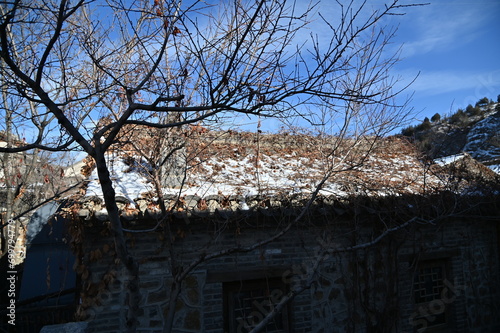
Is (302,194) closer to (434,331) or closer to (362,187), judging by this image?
(362,187)

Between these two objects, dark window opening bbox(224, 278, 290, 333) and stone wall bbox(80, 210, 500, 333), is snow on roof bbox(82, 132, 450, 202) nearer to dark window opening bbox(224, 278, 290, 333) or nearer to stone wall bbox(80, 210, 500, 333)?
stone wall bbox(80, 210, 500, 333)

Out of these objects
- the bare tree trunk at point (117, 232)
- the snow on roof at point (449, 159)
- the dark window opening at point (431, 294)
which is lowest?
the dark window opening at point (431, 294)

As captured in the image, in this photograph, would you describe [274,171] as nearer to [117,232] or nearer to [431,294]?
[431,294]

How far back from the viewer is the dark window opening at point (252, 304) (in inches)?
187

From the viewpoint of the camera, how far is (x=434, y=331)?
19.4ft

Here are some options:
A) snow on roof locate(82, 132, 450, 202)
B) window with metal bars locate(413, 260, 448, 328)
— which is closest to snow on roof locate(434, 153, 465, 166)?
snow on roof locate(82, 132, 450, 202)

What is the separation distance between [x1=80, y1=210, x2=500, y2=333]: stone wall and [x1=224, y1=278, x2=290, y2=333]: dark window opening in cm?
7

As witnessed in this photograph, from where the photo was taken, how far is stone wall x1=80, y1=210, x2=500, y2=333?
4156 millimetres

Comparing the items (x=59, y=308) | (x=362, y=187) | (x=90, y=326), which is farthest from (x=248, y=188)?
(x=59, y=308)

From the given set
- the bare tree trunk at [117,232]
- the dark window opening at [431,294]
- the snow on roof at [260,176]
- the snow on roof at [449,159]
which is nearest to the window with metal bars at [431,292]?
the dark window opening at [431,294]

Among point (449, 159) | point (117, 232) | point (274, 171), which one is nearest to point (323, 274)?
point (274, 171)

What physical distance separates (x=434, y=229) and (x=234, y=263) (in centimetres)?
351

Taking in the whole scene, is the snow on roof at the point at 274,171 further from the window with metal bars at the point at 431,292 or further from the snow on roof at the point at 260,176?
the window with metal bars at the point at 431,292

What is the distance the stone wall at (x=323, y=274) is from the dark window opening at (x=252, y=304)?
0.07 metres
